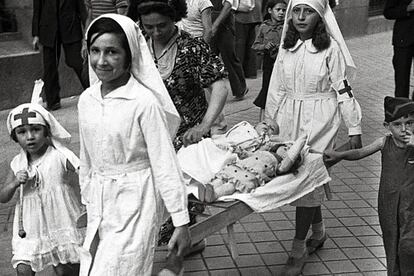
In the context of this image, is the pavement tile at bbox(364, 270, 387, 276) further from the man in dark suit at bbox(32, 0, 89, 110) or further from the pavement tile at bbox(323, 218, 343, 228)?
the man in dark suit at bbox(32, 0, 89, 110)

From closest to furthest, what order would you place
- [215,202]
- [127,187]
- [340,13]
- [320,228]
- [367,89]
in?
[127,187]
[215,202]
[320,228]
[367,89]
[340,13]

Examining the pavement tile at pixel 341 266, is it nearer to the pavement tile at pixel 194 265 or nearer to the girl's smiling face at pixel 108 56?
the pavement tile at pixel 194 265

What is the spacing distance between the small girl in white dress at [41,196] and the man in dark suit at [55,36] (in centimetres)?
465

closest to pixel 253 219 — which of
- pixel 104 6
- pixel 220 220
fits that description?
pixel 220 220

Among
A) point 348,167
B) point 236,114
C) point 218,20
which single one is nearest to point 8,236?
point 348,167

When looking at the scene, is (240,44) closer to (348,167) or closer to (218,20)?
(218,20)

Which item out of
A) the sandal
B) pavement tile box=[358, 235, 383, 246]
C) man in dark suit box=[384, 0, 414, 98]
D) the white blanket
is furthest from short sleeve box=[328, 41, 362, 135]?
man in dark suit box=[384, 0, 414, 98]

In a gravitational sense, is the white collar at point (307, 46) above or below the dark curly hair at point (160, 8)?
below

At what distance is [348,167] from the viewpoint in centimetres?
722

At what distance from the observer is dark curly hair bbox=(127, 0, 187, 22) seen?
4.31 metres

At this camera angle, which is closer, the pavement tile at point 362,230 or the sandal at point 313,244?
the sandal at point 313,244

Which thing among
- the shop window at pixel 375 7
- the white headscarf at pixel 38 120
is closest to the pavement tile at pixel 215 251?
the white headscarf at pixel 38 120

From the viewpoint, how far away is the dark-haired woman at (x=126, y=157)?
3229 millimetres

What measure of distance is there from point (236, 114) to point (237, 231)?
3787 mm
